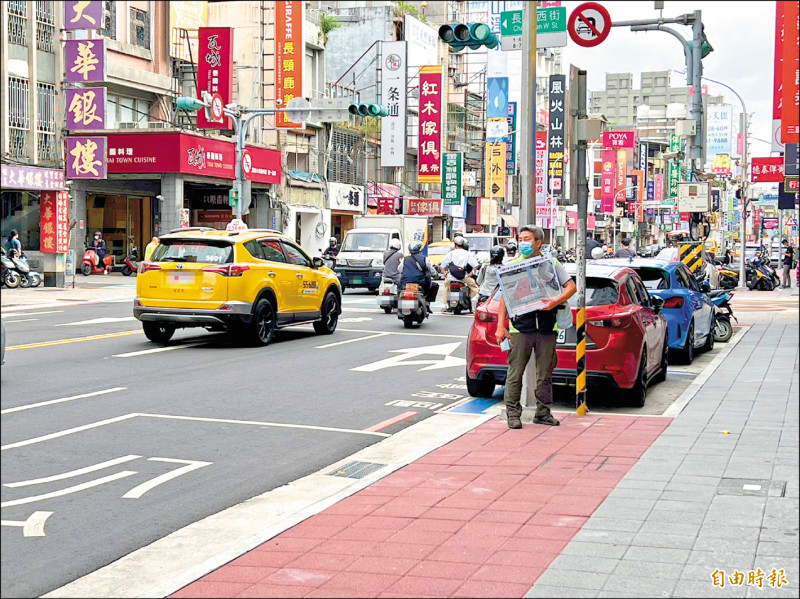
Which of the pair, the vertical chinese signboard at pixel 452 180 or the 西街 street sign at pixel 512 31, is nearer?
the 西街 street sign at pixel 512 31

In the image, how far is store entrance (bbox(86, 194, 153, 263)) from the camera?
4289cm

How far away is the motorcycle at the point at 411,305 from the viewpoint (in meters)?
20.5

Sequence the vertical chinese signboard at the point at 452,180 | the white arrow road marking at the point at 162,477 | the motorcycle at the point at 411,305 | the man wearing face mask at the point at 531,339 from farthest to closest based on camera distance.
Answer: the vertical chinese signboard at the point at 452,180
the motorcycle at the point at 411,305
the man wearing face mask at the point at 531,339
the white arrow road marking at the point at 162,477

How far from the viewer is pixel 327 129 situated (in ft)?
176

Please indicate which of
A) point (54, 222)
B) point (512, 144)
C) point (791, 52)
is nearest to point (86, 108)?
point (54, 222)

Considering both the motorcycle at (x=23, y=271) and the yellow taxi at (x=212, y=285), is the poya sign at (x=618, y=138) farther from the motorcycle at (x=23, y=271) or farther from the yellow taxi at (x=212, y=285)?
the yellow taxi at (x=212, y=285)

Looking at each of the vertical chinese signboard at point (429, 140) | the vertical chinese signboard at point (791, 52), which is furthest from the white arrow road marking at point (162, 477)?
the vertical chinese signboard at point (429, 140)

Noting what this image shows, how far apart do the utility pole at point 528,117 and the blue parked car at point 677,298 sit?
3.96m

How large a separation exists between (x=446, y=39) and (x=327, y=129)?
3720cm

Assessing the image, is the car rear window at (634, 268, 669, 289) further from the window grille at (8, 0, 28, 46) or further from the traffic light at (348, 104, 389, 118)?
the window grille at (8, 0, 28, 46)

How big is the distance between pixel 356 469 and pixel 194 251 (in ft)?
29.5

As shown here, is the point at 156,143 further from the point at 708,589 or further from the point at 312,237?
the point at 708,589

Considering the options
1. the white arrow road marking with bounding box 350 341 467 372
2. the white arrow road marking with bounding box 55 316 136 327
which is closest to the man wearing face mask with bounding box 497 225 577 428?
the white arrow road marking with bounding box 350 341 467 372

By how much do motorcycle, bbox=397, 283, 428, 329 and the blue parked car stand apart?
5.36 m
